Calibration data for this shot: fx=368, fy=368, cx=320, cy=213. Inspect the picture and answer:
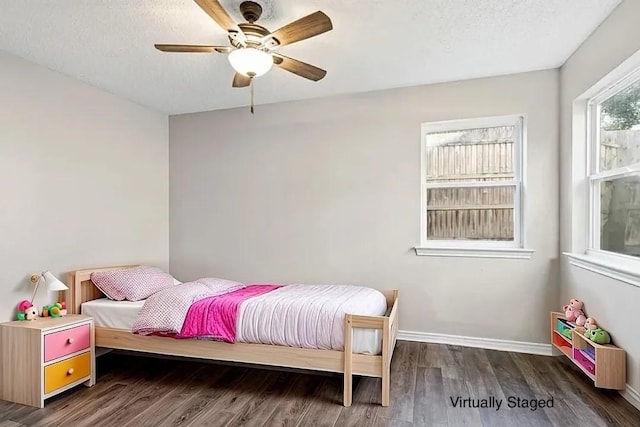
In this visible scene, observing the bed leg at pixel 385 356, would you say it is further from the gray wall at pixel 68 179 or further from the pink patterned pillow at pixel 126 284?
the gray wall at pixel 68 179

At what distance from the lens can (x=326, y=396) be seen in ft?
8.27

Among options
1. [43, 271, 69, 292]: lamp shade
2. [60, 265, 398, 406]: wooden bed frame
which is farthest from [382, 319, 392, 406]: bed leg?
[43, 271, 69, 292]: lamp shade

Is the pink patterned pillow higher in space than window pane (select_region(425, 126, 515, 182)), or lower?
lower

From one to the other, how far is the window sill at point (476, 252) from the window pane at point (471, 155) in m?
0.67

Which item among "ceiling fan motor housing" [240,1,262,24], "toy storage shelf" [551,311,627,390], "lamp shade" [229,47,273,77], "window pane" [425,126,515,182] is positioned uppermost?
"ceiling fan motor housing" [240,1,262,24]

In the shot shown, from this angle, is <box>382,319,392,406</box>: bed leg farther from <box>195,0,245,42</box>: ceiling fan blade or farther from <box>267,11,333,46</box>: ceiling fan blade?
<box>195,0,245,42</box>: ceiling fan blade

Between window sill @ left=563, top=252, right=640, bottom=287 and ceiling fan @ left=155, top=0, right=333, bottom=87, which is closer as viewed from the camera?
ceiling fan @ left=155, top=0, right=333, bottom=87

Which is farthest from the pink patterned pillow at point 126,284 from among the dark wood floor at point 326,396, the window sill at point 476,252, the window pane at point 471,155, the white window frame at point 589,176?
the white window frame at point 589,176

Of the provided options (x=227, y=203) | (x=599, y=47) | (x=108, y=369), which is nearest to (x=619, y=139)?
(x=599, y=47)

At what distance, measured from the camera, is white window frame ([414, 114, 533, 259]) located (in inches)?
132

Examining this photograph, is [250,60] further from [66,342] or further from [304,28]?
[66,342]

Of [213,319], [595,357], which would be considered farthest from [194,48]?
[595,357]

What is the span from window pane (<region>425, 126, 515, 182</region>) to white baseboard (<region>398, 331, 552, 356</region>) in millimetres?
1496

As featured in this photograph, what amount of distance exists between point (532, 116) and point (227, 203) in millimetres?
3210
